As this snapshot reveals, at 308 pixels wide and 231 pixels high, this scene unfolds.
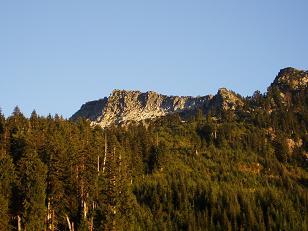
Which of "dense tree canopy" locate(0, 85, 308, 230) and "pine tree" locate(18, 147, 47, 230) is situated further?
"dense tree canopy" locate(0, 85, 308, 230)

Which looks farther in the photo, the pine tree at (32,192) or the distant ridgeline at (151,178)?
the distant ridgeline at (151,178)

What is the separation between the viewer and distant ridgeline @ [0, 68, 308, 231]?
7469cm

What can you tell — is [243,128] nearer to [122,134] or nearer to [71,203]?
[122,134]

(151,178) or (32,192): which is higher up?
(151,178)

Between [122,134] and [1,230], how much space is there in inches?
3413

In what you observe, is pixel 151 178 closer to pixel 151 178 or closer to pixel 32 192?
pixel 151 178

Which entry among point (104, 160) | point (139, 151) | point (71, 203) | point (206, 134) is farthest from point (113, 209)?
point (206, 134)

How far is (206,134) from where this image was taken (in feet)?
626

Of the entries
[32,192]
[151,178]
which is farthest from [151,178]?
[32,192]

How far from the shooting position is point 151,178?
130125 millimetres

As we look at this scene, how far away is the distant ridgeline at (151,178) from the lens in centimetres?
7469

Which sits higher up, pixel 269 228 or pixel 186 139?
pixel 186 139

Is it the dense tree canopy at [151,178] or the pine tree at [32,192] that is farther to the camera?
the dense tree canopy at [151,178]

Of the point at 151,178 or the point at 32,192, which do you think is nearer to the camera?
the point at 32,192
